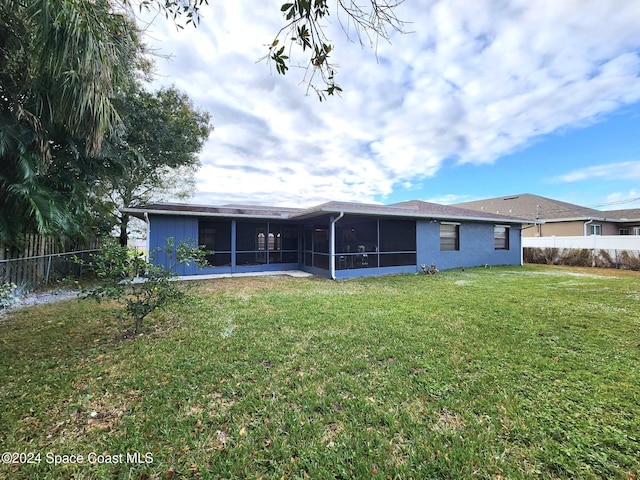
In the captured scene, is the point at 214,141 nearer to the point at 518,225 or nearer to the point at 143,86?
the point at 143,86

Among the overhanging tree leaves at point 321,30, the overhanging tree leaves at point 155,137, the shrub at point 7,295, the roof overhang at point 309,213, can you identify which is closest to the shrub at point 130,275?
the shrub at point 7,295

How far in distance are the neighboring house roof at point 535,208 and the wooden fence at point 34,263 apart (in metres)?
24.0

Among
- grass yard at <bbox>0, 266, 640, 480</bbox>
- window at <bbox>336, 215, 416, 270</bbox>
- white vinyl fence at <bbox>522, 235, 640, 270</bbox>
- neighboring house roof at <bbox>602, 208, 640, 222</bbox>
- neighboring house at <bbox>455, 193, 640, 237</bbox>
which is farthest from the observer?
neighboring house roof at <bbox>602, 208, 640, 222</bbox>

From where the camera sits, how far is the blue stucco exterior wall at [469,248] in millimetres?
11156

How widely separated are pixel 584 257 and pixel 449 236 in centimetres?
766

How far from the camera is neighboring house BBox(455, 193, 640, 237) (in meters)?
16.6

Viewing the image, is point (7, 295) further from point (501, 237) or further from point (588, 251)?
point (588, 251)

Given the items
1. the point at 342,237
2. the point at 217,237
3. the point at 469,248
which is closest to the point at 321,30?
the point at 342,237

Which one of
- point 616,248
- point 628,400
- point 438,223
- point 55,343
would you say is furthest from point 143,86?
point 616,248

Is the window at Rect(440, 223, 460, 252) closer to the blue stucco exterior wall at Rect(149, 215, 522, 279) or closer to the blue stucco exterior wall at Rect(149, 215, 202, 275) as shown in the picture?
the blue stucco exterior wall at Rect(149, 215, 522, 279)

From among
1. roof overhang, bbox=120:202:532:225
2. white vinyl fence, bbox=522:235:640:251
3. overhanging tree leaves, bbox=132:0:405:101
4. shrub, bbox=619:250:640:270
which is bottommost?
shrub, bbox=619:250:640:270

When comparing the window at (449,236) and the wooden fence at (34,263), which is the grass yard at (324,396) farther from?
the window at (449,236)

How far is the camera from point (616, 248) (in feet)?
40.8

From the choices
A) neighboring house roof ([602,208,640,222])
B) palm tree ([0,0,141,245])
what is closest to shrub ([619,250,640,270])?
neighboring house roof ([602,208,640,222])
